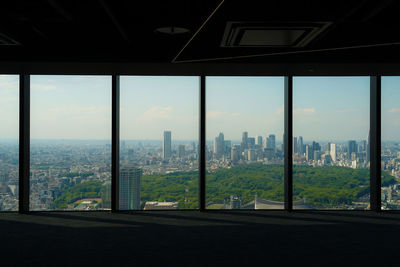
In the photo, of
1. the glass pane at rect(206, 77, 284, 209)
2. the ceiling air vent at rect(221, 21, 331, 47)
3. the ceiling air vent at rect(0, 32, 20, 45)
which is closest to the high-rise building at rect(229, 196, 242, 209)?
the glass pane at rect(206, 77, 284, 209)

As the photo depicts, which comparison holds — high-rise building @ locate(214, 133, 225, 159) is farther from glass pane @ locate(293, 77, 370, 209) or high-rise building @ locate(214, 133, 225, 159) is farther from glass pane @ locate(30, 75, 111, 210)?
glass pane @ locate(30, 75, 111, 210)

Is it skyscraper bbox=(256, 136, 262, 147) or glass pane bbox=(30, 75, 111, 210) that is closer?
glass pane bbox=(30, 75, 111, 210)

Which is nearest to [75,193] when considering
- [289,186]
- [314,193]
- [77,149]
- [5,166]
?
[77,149]

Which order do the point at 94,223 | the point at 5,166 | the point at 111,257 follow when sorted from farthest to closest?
the point at 5,166 < the point at 94,223 < the point at 111,257

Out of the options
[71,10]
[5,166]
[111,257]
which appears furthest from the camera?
[5,166]

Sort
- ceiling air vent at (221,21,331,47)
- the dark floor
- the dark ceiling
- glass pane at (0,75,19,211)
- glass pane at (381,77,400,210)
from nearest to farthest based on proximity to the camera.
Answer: the dark ceiling → ceiling air vent at (221,21,331,47) → the dark floor → glass pane at (0,75,19,211) → glass pane at (381,77,400,210)

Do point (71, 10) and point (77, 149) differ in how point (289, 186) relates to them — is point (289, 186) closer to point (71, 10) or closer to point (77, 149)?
point (77, 149)

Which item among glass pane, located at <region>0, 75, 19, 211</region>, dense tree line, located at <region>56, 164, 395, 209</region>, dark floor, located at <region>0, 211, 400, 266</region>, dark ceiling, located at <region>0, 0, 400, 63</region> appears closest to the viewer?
dark ceiling, located at <region>0, 0, 400, 63</region>
